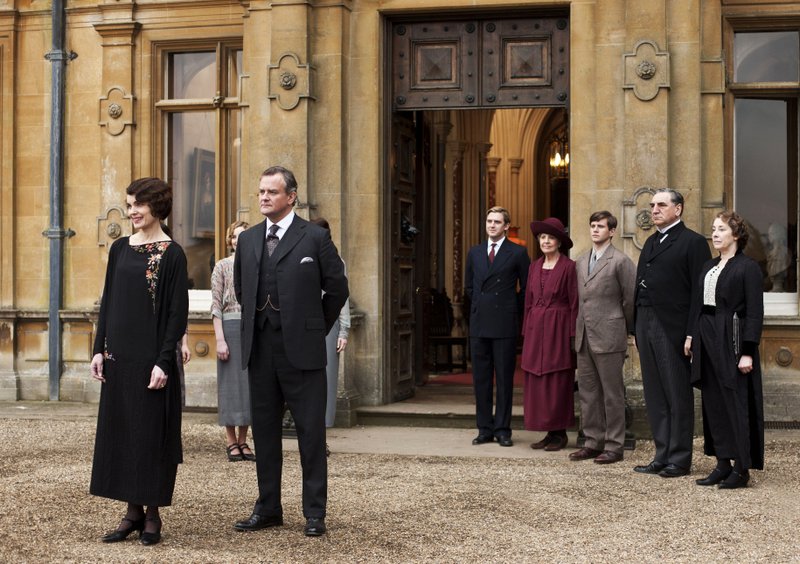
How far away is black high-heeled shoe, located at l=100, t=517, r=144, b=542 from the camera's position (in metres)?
6.18

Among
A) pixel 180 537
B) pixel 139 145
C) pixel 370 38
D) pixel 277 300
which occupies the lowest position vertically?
pixel 180 537

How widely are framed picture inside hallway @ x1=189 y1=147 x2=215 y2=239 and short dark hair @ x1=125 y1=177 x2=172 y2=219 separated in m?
6.19

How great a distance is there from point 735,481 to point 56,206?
24.7 ft

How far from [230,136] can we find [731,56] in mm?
4757

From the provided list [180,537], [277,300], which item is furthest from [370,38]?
[180,537]

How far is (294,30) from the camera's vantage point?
10.9 m

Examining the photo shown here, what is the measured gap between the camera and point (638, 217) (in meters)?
10.2

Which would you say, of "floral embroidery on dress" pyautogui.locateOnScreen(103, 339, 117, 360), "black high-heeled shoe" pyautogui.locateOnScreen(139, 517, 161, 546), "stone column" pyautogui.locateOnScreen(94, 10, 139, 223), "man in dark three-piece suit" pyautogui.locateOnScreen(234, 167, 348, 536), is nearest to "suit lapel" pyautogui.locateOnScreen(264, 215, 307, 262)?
"man in dark three-piece suit" pyautogui.locateOnScreen(234, 167, 348, 536)

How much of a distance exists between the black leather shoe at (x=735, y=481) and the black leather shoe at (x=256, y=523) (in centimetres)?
291

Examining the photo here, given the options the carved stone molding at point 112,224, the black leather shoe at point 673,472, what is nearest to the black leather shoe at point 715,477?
the black leather shoe at point 673,472

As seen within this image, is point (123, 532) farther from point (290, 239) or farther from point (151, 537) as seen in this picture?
point (290, 239)

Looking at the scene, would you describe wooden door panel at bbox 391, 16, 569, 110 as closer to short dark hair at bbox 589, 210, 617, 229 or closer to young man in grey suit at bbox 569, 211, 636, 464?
short dark hair at bbox 589, 210, 617, 229

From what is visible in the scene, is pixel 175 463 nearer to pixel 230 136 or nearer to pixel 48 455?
pixel 48 455

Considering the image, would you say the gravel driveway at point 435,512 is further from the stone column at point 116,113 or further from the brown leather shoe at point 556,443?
the stone column at point 116,113
